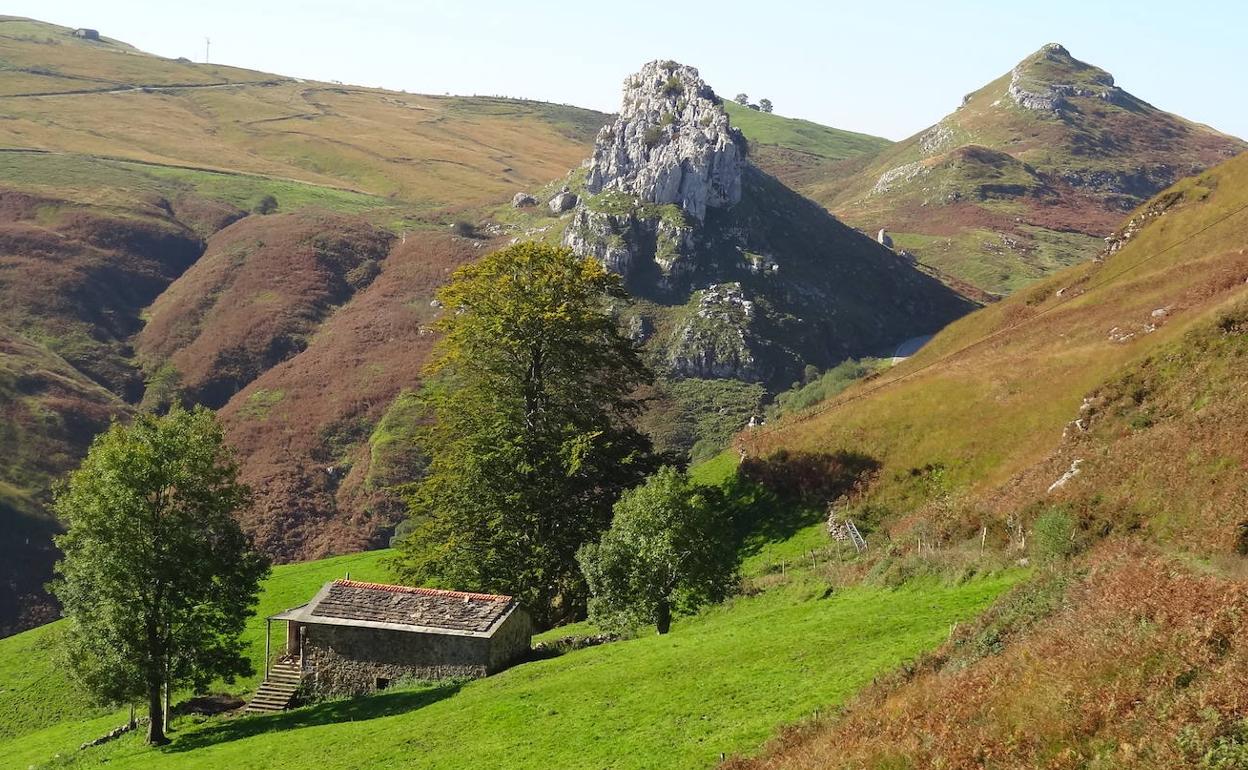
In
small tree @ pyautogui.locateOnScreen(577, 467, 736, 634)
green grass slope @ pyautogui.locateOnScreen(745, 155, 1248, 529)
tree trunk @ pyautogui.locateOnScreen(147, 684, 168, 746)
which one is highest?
green grass slope @ pyautogui.locateOnScreen(745, 155, 1248, 529)

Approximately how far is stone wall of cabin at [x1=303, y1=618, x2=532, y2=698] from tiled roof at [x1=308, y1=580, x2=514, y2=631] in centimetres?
51

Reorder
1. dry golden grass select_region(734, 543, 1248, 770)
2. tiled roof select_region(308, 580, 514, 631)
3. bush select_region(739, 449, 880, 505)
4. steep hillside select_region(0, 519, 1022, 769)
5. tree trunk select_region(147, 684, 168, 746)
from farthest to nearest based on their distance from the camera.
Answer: bush select_region(739, 449, 880, 505) → tiled roof select_region(308, 580, 514, 631) → tree trunk select_region(147, 684, 168, 746) → steep hillside select_region(0, 519, 1022, 769) → dry golden grass select_region(734, 543, 1248, 770)

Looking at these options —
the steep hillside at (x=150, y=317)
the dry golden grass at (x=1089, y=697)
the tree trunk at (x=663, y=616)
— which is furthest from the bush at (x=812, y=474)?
the steep hillside at (x=150, y=317)

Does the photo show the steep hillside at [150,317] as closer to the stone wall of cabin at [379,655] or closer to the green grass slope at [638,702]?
the stone wall of cabin at [379,655]

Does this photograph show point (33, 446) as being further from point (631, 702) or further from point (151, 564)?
point (631, 702)

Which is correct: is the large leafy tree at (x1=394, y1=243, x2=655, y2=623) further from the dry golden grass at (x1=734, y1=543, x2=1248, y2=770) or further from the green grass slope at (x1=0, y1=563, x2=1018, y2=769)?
the dry golden grass at (x1=734, y1=543, x2=1248, y2=770)

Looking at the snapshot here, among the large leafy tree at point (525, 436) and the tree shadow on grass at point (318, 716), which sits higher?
the large leafy tree at point (525, 436)

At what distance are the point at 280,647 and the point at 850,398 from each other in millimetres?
40252

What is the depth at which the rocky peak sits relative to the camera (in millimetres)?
179875

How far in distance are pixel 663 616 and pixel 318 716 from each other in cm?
1384

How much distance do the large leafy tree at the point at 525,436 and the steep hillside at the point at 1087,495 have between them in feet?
40.1

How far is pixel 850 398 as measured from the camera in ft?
215

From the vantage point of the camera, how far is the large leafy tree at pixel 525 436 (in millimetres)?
46875

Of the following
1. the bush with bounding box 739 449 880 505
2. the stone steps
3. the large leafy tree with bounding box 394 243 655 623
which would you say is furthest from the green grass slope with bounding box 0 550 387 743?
the bush with bounding box 739 449 880 505
